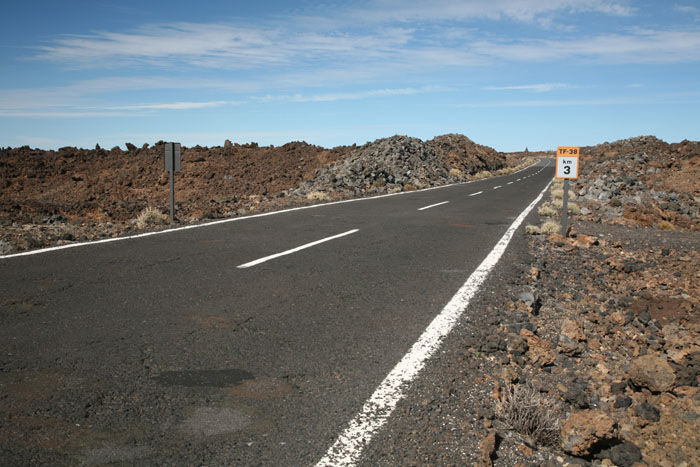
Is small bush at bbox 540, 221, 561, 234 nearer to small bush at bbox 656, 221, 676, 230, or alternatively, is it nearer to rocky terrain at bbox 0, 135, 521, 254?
small bush at bbox 656, 221, 676, 230

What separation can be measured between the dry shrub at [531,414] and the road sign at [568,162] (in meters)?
7.51

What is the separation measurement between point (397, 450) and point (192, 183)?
33.1m

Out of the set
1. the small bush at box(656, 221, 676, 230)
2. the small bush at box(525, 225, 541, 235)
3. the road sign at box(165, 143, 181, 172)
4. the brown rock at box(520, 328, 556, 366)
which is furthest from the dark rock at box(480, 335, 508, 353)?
the small bush at box(656, 221, 676, 230)

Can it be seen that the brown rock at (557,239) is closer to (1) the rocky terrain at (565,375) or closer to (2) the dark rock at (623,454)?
(1) the rocky terrain at (565,375)

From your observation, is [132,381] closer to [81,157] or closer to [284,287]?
[284,287]

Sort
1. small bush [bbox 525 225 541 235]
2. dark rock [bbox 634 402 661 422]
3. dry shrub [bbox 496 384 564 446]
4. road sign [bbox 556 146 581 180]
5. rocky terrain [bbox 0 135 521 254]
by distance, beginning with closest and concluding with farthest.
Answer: dry shrub [bbox 496 384 564 446], dark rock [bbox 634 402 661 422], road sign [bbox 556 146 581 180], small bush [bbox 525 225 541 235], rocky terrain [bbox 0 135 521 254]

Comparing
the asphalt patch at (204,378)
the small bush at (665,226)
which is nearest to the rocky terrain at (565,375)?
the asphalt patch at (204,378)

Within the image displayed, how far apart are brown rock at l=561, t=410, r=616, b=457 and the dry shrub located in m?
0.10

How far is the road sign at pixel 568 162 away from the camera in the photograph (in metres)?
9.95

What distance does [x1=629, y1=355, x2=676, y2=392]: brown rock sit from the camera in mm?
3604

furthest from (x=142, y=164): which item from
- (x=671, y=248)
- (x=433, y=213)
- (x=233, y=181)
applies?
(x=671, y=248)

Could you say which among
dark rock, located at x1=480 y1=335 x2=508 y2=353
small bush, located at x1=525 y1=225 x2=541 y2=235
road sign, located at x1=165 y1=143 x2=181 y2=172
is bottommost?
dark rock, located at x1=480 y1=335 x2=508 y2=353

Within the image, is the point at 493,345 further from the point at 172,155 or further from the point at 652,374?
the point at 172,155

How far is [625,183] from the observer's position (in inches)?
918
